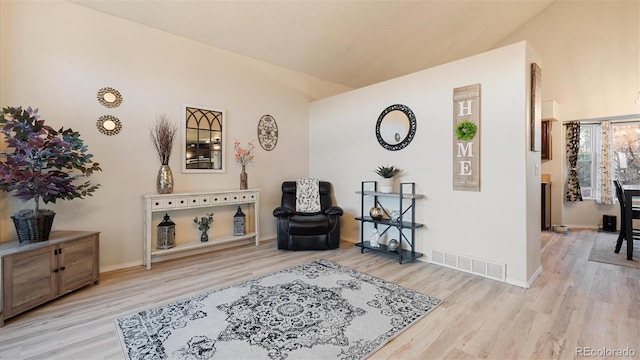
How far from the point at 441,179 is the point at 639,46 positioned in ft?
16.0

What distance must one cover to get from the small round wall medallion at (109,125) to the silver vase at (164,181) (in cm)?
67

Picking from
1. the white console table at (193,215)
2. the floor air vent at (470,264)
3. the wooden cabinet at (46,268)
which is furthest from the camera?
the white console table at (193,215)

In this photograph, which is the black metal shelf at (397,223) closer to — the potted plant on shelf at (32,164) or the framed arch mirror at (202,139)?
the framed arch mirror at (202,139)

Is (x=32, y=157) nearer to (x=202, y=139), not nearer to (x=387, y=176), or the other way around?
(x=202, y=139)

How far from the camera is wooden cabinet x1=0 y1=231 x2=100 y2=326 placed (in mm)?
2178

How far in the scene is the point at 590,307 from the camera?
2381mm

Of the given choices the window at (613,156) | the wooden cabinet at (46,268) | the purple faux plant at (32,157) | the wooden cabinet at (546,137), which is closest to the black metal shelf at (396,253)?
the wooden cabinet at (46,268)

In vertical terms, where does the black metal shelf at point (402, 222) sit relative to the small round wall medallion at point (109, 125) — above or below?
below

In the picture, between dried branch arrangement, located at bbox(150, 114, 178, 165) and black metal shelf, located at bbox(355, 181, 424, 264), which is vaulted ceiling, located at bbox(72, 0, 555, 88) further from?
black metal shelf, located at bbox(355, 181, 424, 264)

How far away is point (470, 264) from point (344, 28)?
3748mm

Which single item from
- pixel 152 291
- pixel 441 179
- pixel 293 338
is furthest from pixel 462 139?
pixel 152 291

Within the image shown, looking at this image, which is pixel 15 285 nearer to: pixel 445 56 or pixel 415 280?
pixel 415 280

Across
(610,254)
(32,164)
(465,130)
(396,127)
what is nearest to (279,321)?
(32,164)

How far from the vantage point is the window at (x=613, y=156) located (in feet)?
17.7
